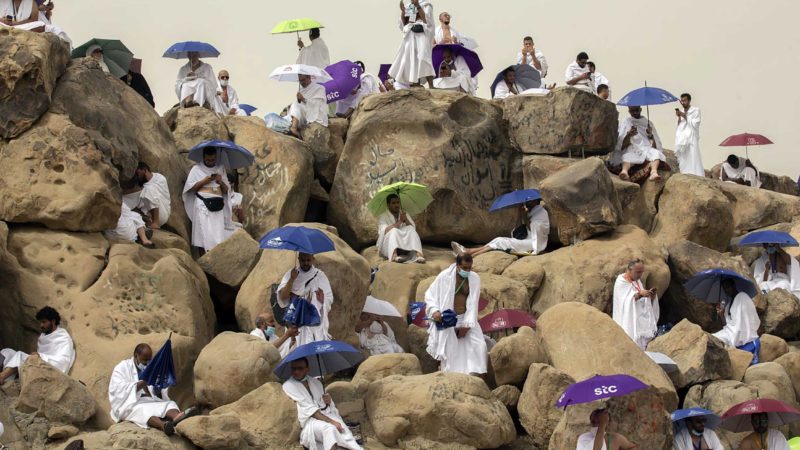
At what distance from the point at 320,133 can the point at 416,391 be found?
8.24m

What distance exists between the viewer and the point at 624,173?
24438 mm

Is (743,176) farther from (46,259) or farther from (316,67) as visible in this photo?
(46,259)

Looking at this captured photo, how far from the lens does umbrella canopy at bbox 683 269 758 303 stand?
69.9 ft

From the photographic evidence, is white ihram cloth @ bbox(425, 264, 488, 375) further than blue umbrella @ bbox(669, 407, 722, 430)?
Yes

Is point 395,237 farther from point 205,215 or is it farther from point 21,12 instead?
point 21,12

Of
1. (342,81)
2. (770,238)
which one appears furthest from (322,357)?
(342,81)

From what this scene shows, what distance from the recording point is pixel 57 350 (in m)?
17.8

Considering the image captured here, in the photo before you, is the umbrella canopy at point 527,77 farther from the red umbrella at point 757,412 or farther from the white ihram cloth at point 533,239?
the red umbrella at point 757,412

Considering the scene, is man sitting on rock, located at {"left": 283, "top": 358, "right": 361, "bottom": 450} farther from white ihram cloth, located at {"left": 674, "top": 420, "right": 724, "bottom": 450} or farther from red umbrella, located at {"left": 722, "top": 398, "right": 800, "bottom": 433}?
red umbrella, located at {"left": 722, "top": 398, "right": 800, "bottom": 433}

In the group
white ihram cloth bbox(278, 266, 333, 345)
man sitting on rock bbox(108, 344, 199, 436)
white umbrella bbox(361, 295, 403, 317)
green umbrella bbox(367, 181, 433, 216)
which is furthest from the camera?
green umbrella bbox(367, 181, 433, 216)

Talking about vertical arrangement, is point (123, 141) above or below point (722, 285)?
above

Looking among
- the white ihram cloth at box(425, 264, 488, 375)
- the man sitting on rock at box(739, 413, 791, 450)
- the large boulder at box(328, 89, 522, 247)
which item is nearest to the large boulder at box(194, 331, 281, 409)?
the white ihram cloth at box(425, 264, 488, 375)

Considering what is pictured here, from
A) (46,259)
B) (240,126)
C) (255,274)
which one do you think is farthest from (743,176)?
(46,259)

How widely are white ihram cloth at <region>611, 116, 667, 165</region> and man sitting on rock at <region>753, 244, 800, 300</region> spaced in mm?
2340
